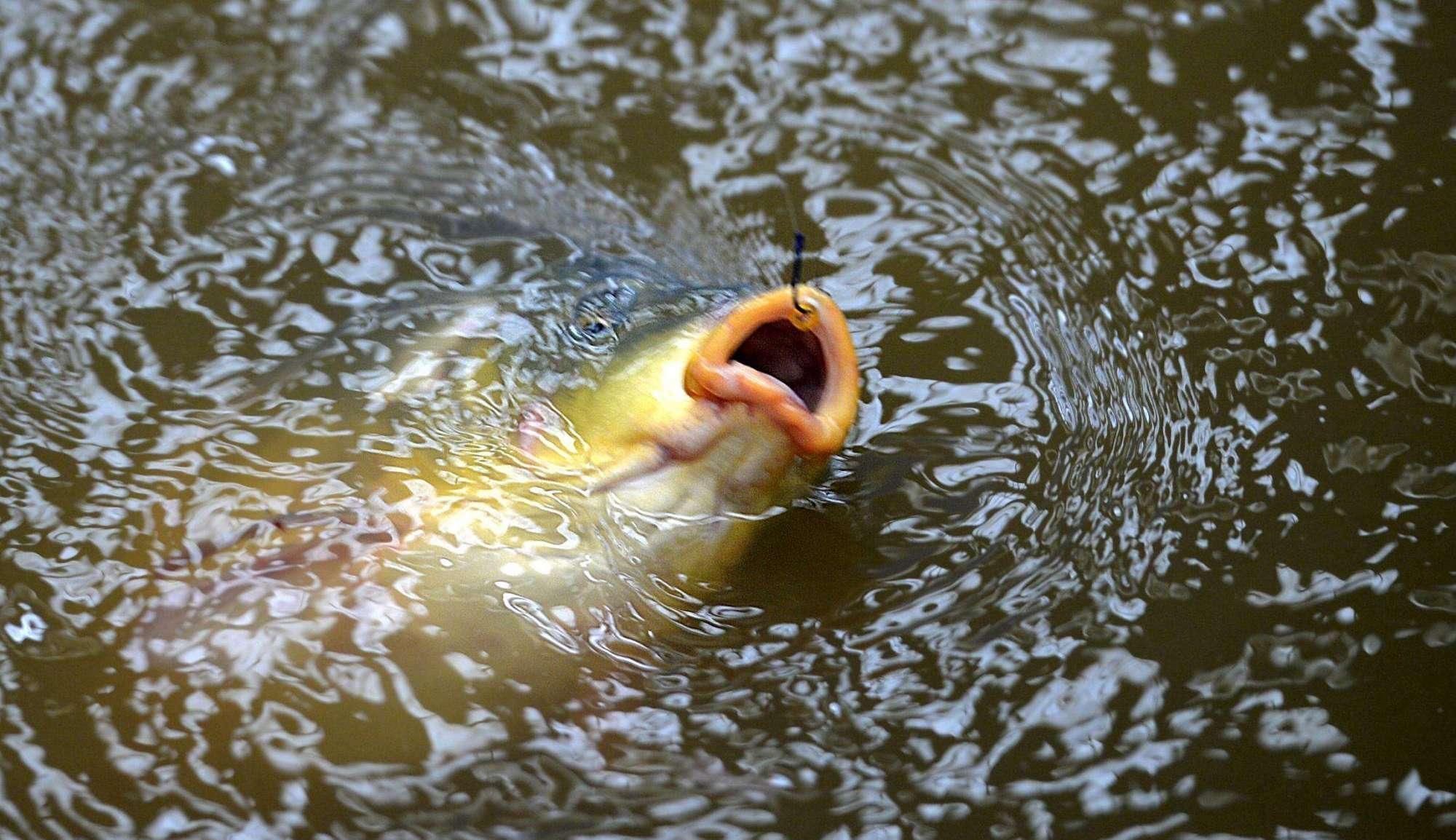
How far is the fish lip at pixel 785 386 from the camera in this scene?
1.93m

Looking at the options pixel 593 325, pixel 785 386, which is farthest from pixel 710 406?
pixel 593 325

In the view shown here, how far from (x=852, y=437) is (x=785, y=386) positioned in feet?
1.45

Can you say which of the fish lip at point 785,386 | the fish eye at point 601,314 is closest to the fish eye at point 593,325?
the fish eye at point 601,314

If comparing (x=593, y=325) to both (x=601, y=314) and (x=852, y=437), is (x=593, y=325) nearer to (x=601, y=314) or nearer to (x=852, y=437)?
(x=601, y=314)

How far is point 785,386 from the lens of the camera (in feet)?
6.51

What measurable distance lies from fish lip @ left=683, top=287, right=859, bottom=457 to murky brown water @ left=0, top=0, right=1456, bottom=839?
330 mm

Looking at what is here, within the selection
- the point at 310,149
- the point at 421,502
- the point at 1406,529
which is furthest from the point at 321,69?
the point at 1406,529

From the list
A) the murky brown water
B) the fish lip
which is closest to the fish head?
the fish lip

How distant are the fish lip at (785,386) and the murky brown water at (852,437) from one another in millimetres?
330

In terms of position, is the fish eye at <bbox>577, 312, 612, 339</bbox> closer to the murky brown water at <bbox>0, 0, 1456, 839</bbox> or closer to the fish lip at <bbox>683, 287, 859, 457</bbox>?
the murky brown water at <bbox>0, 0, 1456, 839</bbox>

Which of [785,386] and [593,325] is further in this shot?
[593,325]

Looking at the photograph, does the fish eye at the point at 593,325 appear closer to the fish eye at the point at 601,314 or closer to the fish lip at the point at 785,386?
the fish eye at the point at 601,314

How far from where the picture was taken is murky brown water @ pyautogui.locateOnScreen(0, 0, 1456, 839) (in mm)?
1962

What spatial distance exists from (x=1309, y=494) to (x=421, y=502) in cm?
135
